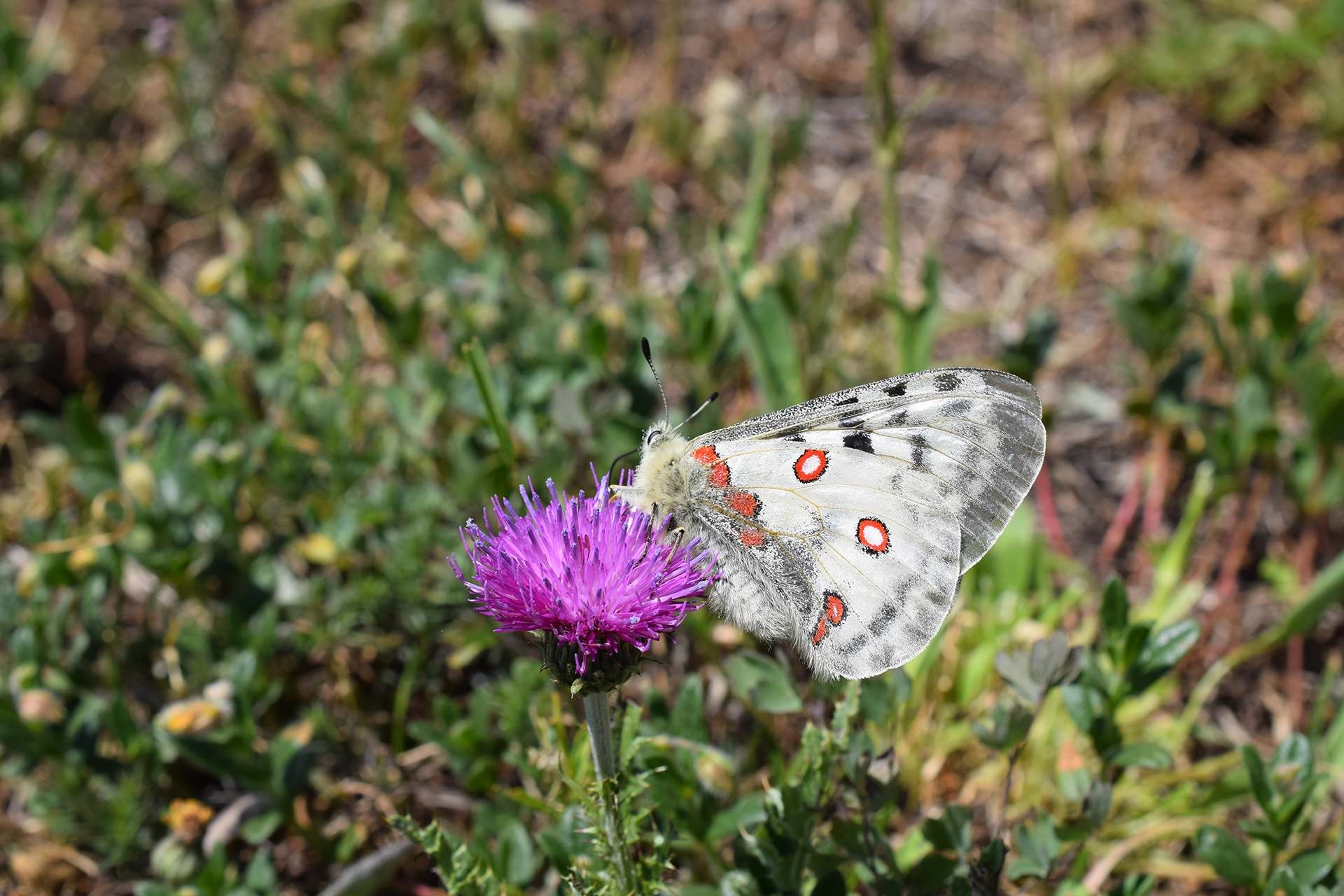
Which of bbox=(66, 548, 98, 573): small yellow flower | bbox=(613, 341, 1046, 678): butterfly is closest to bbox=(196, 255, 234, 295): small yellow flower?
bbox=(66, 548, 98, 573): small yellow flower

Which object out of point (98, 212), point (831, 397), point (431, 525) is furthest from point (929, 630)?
point (98, 212)

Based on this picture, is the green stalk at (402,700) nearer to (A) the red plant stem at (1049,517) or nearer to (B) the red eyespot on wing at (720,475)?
(B) the red eyespot on wing at (720,475)

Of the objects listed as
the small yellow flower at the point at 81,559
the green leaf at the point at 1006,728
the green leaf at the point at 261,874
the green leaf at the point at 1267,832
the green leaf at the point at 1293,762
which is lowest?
the green leaf at the point at 1267,832

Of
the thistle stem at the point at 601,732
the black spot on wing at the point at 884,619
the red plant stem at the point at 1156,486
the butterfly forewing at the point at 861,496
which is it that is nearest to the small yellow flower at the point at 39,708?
the thistle stem at the point at 601,732

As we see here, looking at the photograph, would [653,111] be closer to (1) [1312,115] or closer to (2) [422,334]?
(2) [422,334]

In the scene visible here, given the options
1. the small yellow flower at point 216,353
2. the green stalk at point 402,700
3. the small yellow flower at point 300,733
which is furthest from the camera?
the small yellow flower at point 216,353

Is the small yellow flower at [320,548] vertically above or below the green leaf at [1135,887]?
above

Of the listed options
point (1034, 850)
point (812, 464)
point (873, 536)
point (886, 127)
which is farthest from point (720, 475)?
point (886, 127)

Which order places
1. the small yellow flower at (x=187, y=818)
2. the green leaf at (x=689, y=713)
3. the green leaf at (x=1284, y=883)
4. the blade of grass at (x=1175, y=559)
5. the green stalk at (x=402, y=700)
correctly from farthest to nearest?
1. the blade of grass at (x=1175, y=559)
2. the green stalk at (x=402, y=700)
3. the small yellow flower at (x=187, y=818)
4. the green leaf at (x=689, y=713)
5. the green leaf at (x=1284, y=883)
